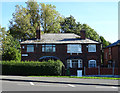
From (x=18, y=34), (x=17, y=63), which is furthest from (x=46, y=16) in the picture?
(x=17, y=63)

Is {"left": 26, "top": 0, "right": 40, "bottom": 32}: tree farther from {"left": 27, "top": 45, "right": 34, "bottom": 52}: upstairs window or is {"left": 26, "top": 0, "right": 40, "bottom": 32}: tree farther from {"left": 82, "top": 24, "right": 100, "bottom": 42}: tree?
{"left": 82, "top": 24, "right": 100, "bottom": 42}: tree

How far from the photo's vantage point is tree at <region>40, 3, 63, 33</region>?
188 ft

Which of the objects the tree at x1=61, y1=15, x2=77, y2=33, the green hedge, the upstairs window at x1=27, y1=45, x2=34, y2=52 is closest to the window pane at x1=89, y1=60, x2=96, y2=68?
the upstairs window at x1=27, y1=45, x2=34, y2=52

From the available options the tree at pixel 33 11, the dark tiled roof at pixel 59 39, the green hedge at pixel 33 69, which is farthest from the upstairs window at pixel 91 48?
the tree at pixel 33 11

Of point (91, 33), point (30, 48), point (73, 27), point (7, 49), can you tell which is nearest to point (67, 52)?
point (30, 48)

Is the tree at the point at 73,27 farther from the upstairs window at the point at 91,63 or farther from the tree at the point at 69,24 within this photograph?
the upstairs window at the point at 91,63

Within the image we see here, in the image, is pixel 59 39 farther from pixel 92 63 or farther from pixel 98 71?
pixel 98 71

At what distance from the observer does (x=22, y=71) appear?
32281 millimetres

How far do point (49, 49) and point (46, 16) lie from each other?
664 inches

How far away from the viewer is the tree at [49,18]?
5717 cm

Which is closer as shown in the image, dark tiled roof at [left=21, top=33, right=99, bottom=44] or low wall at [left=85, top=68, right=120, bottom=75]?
low wall at [left=85, top=68, right=120, bottom=75]

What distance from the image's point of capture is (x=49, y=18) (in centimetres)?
5703

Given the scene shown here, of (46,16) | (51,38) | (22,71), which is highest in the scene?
(46,16)

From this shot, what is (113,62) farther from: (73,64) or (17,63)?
(17,63)
